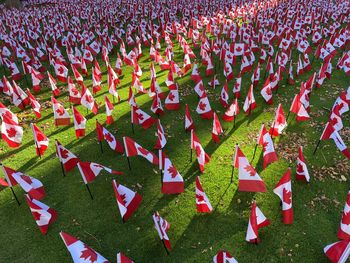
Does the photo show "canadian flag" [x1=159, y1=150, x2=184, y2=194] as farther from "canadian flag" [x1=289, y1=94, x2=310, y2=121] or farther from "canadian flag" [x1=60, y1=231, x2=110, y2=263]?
"canadian flag" [x1=289, y1=94, x2=310, y2=121]

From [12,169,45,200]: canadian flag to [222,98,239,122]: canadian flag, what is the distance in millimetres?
5740

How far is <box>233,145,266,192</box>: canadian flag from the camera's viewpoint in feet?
20.6

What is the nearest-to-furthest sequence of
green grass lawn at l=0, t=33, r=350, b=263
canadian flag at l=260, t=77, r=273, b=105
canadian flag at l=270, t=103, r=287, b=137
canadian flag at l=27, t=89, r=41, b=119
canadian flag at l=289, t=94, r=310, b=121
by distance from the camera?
green grass lawn at l=0, t=33, r=350, b=263
canadian flag at l=270, t=103, r=287, b=137
canadian flag at l=289, t=94, r=310, b=121
canadian flag at l=27, t=89, r=41, b=119
canadian flag at l=260, t=77, r=273, b=105

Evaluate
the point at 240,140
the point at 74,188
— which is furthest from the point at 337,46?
the point at 74,188

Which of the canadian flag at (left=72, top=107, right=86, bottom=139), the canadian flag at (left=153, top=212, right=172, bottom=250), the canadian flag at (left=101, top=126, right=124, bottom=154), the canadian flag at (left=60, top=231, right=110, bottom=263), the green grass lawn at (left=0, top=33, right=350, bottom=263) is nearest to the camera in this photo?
the canadian flag at (left=60, top=231, right=110, bottom=263)

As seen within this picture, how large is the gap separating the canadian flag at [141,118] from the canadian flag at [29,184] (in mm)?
3264

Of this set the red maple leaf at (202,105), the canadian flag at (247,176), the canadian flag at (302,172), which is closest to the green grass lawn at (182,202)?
the canadian flag at (302,172)

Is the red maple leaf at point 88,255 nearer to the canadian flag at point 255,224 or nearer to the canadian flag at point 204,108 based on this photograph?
the canadian flag at point 255,224

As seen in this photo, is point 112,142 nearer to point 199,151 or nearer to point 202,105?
point 199,151

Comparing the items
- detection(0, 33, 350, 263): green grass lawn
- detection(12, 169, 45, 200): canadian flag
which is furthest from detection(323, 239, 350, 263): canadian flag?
detection(12, 169, 45, 200): canadian flag

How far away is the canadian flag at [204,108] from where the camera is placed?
31.9 ft

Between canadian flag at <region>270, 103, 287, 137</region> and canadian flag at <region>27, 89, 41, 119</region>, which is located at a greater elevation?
canadian flag at <region>27, 89, 41, 119</region>

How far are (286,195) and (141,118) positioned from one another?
4876 mm

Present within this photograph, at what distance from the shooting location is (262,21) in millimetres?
20109
